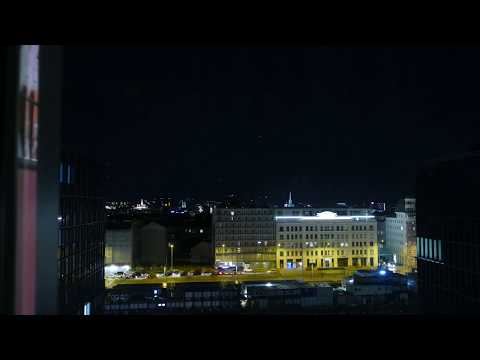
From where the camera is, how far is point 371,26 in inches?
37.1

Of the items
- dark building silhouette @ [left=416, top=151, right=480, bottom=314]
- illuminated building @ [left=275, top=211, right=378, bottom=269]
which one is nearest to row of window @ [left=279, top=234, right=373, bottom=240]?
illuminated building @ [left=275, top=211, right=378, bottom=269]

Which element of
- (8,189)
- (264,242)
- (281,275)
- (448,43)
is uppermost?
(448,43)

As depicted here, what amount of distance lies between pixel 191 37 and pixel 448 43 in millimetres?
558

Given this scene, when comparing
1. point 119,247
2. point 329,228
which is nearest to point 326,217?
point 329,228

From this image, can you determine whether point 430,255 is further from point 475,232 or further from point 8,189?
point 8,189

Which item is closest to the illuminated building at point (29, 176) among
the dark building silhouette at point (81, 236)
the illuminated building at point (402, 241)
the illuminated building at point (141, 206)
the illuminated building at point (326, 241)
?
the dark building silhouette at point (81, 236)

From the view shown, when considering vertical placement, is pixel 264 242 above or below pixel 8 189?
below

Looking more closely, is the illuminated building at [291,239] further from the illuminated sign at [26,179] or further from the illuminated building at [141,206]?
the illuminated sign at [26,179]

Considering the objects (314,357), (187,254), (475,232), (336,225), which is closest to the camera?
(314,357)

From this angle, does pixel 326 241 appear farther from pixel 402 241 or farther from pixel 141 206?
pixel 141 206

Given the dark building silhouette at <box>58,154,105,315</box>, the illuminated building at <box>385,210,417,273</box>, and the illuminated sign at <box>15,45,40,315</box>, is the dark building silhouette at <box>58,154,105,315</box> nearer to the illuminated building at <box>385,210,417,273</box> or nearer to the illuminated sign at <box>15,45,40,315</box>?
the illuminated sign at <box>15,45,40,315</box>

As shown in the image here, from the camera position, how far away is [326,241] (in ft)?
53.3

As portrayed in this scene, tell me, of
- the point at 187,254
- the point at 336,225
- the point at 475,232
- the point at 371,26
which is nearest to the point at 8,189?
the point at 371,26

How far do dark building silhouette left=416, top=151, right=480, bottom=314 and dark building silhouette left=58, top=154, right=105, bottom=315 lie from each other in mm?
5687
